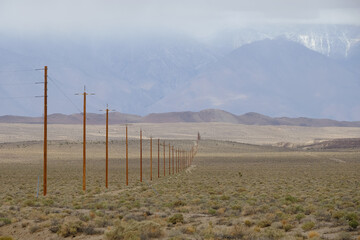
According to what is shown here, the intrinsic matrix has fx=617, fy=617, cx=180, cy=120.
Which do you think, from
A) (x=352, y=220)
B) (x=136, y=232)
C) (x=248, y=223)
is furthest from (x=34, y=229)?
(x=352, y=220)

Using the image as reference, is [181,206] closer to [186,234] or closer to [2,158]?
[186,234]

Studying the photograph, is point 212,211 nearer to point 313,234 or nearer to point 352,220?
point 352,220

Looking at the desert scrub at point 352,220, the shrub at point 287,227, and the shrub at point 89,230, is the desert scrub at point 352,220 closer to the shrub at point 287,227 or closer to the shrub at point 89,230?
the shrub at point 287,227

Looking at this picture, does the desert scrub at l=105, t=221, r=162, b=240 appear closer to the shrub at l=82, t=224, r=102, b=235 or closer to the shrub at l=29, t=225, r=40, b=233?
the shrub at l=82, t=224, r=102, b=235

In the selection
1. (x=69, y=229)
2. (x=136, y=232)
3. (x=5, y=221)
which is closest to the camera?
(x=136, y=232)

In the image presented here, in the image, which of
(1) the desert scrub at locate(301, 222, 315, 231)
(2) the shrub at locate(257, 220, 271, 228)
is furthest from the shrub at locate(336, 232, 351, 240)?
(2) the shrub at locate(257, 220, 271, 228)

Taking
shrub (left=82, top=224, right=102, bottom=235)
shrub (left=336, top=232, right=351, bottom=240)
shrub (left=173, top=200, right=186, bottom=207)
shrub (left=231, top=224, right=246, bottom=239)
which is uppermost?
shrub (left=336, top=232, right=351, bottom=240)

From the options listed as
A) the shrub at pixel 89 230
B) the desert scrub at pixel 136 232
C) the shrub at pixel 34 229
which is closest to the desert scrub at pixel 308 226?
the desert scrub at pixel 136 232

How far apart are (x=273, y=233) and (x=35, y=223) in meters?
7.59

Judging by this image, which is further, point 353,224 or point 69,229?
point 69,229

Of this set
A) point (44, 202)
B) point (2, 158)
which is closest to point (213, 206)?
point (44, 202)

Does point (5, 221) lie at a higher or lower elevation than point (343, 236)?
lower

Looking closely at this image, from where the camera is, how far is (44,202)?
25.9 m

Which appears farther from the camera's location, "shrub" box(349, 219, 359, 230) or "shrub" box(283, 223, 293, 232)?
"shrub" box(283, 223, 293, 232)
